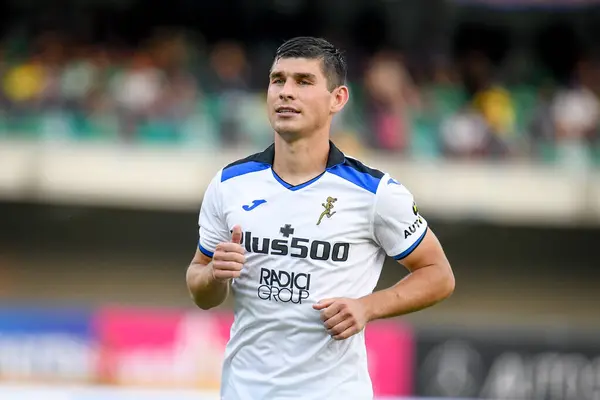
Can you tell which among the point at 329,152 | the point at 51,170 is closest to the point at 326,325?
the point at 329,152

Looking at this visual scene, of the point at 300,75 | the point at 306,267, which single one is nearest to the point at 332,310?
the point at 306,267

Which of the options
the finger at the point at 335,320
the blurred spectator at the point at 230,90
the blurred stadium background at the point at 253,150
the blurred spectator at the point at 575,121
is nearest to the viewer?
the finger at the point at 335,320

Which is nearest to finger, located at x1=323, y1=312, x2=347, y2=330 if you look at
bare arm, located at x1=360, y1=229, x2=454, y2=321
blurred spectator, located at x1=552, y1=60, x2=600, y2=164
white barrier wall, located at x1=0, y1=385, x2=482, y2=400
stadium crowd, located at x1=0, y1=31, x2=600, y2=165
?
bare arm, located at x1=360, y1=229, x2=454, y2=321

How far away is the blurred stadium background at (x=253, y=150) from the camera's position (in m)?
10.7

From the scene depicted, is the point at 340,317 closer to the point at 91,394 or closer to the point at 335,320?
the point at 335,320

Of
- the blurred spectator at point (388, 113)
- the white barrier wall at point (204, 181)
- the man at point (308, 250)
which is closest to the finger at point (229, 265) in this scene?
the man at point (308, 250)

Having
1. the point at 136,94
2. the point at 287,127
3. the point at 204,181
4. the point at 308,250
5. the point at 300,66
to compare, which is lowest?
the point at 308,250

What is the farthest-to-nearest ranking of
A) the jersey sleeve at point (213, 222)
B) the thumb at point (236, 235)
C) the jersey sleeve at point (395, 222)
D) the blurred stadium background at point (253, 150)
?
the blurred stadium background at point (253, 150), the jersey sleeve at point (213, 222), the jersey sleeve at point (395, 222), the thumb at point (236, 235)

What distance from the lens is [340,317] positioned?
3.55 m

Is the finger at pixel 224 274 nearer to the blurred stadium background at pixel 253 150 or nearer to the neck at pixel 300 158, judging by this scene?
the neck at pixel 300 158

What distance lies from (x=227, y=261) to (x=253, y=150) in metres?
9.05

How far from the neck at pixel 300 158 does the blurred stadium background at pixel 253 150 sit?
21.7 ft

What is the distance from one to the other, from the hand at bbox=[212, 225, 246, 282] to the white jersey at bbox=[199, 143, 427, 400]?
20 centimetres

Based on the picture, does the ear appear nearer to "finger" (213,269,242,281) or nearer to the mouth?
the mouth
